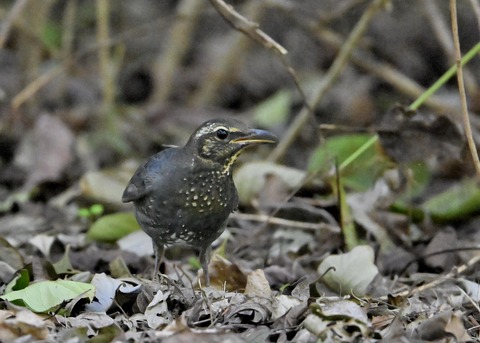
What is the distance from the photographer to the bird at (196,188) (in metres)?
5.46

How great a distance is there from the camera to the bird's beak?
5.43 metres

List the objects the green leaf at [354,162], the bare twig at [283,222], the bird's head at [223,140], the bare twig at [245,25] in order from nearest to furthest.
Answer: the bird's head at [223,140], the bare twig at [245,25], the green leaf at [354,162], the bare twig at [283,222]

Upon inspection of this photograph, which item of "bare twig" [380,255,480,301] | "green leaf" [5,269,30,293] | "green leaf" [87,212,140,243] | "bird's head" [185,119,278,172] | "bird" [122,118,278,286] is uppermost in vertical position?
"bird's head" [185,119,278,172]

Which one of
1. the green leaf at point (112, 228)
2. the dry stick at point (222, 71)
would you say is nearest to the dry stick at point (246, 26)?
the green leaf at point (112, 228)

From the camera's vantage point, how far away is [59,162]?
8602 millimetres

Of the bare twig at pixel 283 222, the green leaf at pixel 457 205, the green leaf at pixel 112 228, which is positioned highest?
the green leaf at pixel 112 228

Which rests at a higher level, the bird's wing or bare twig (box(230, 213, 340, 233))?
the bird's wing

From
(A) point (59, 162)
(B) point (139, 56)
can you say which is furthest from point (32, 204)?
(B) point (139, 56)

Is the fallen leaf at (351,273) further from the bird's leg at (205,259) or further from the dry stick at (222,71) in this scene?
the dry stick at (222,71)

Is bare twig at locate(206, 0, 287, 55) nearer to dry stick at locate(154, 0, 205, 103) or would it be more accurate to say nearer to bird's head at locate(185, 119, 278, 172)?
bird's head at locate(185, 119, 278, 172)

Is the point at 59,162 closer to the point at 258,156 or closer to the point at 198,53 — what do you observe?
the point at 258,156

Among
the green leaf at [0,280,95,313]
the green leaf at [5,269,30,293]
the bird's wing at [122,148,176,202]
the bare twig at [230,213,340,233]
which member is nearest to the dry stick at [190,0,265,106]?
the bare twig at [230,213,340,233]

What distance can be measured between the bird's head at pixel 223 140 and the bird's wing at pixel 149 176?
0.18m

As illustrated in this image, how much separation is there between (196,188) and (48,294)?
3.57ft
